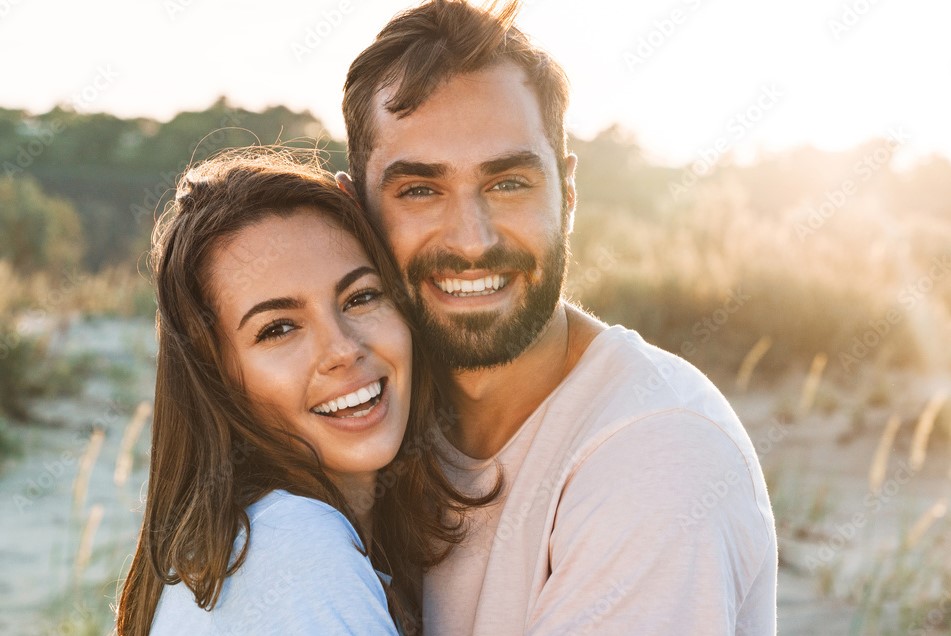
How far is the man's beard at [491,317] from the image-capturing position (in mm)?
2848

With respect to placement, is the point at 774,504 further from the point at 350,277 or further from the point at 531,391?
the point at 350,277

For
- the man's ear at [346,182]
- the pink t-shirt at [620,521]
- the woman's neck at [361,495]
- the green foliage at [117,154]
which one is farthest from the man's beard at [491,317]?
the green foliage at [117,154]

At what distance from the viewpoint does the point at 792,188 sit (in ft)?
84.6

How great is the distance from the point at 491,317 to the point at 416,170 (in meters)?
0.52

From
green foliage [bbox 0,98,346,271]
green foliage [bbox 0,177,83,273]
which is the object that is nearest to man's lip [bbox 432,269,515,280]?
green foliage [bbox 0,177,83,273]

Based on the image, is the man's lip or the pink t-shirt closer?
the pink t-shirt

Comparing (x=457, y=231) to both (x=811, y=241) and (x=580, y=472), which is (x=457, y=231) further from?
(x=811, y=241)

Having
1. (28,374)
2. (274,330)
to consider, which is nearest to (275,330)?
(274,330)

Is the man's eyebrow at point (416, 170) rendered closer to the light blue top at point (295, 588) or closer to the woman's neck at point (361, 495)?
the woman's neck at point (361, 495)

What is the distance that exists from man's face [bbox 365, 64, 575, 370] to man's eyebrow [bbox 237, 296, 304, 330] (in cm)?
50

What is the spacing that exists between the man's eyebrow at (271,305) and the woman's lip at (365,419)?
311mm

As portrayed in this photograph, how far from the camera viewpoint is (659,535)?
2.03 m

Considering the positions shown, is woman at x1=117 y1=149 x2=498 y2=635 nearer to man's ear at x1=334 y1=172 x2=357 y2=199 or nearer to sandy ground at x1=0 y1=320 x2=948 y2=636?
man's ear at x1=334 y1=172 x2=357 y2=199

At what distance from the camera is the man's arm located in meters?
2.01
